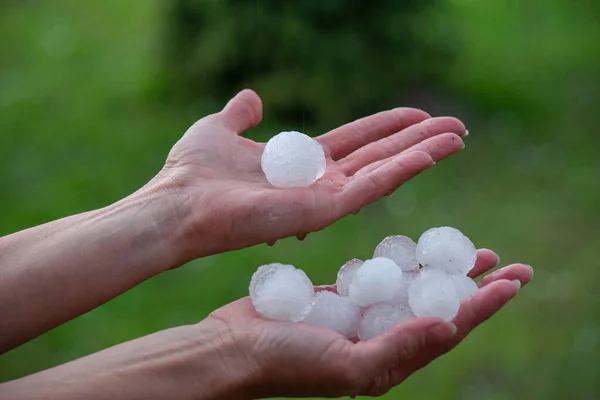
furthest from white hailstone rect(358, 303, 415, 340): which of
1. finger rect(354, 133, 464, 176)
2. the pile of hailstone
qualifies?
finger rect(354, 133, 464, 176)

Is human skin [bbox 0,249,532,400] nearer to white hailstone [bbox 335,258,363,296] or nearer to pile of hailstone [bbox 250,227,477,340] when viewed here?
pile of hailstone [bbox 250,227,477,340]

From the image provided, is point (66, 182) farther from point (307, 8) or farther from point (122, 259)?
point (122, 259)

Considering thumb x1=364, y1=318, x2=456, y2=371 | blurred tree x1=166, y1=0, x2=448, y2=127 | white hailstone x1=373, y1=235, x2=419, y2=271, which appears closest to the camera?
thumb x1=364, y1=318, x2=456, y2=371

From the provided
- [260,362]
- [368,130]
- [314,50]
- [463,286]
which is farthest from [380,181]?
[314,50]

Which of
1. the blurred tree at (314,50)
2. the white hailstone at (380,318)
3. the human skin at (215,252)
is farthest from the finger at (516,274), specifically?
the blurred tree at (314,50)

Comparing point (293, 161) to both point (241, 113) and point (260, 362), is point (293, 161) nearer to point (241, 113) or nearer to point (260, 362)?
point (241, 113)

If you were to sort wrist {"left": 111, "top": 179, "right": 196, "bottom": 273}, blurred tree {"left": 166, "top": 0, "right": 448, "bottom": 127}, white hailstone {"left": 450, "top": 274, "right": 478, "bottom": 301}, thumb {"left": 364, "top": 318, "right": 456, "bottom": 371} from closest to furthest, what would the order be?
thumb {"left": 364, "top": 318, "right": 456, "bottom": 371}, white hailstone {"left": 450, "top": 274, "right": 478, "bottom": 301}, wrist {"left": 111, "top": 179, "right": 196, "bottom": 273}, blurred tree {"left": 166, "top": 0, "right": 448, "bottom": 127}

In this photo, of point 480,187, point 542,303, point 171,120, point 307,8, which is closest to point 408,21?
point 307,8
